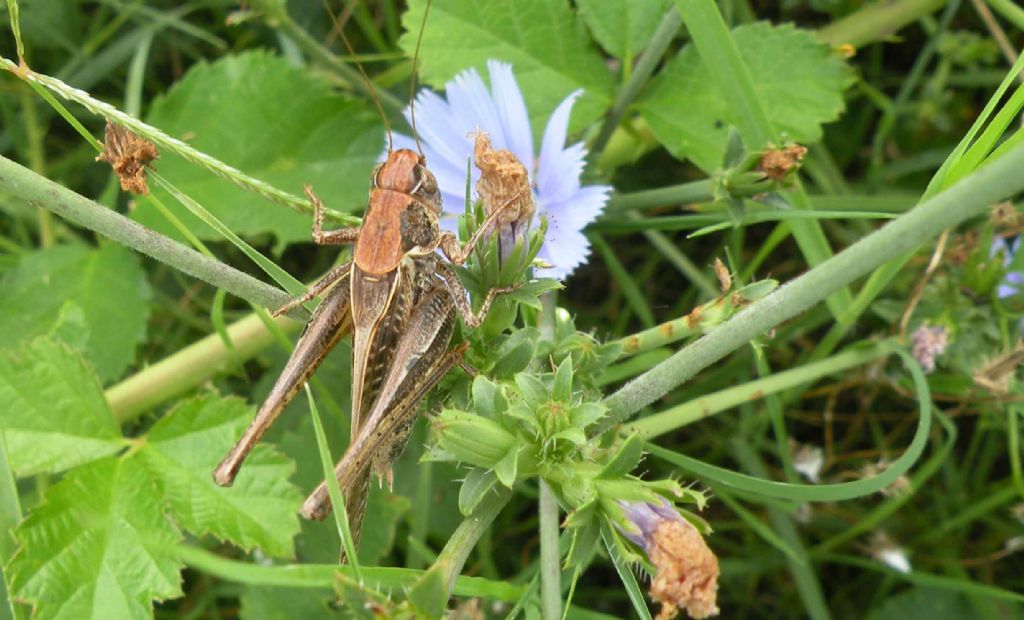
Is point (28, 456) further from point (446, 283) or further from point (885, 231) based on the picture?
point (885, 231)

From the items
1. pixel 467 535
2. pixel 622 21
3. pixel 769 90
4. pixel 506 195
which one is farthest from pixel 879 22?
pixel 467 535

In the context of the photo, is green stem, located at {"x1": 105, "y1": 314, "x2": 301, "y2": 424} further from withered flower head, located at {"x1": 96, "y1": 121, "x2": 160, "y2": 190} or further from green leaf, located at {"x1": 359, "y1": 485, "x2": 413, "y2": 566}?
withered flower head, located at {"x1": 96, "y1": 121, "x2": 160, "y2": 190}

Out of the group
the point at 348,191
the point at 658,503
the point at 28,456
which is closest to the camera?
the point at 658,503

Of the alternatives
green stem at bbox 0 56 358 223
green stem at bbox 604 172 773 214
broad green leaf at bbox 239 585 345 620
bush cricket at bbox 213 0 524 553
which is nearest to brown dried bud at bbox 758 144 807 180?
green stem at bbox 604 172 773 214

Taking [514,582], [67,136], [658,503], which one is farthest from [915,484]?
[67,136]

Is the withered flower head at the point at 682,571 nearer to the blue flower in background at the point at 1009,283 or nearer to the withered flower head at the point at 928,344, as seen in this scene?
the withered flower head at the point at 928,344
